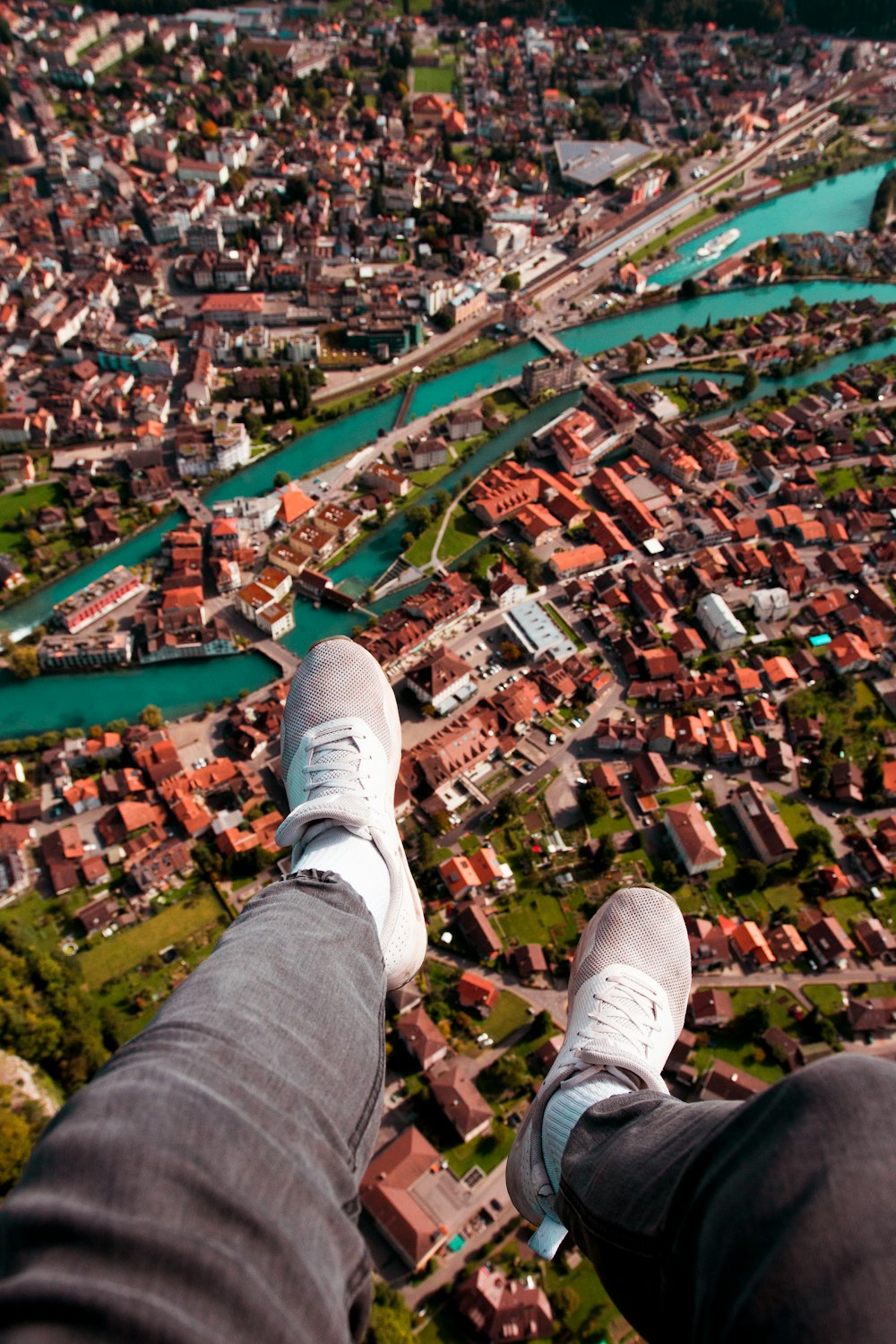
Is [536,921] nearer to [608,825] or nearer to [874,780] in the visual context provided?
[608,825]

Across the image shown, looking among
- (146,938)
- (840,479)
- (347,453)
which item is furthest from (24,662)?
(840,479)

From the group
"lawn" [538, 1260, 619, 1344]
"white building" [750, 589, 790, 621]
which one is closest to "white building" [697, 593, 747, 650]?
"white building" [750, 589, 790, 621]

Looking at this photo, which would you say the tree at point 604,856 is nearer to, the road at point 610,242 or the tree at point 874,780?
the tree at point 874,780

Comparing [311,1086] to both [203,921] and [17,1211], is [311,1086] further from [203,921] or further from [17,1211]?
[203,921]

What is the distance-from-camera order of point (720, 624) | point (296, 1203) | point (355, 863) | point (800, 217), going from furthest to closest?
point (800, 217), point (720, 624), point (355, 863), point (296, 1203)

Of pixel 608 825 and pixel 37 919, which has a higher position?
pixel 37 919

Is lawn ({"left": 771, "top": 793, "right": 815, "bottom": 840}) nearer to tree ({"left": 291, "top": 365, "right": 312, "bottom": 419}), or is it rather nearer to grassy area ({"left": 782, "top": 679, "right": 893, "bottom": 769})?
grassy area ({"left": 782, "top": 679, "right": 893, "bottom": 769})

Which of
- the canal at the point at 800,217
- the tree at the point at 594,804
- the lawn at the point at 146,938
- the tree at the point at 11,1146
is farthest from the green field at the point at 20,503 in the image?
the canal at the point at 800,217
